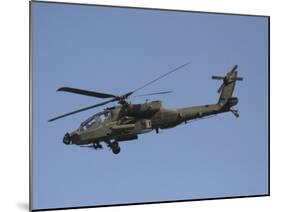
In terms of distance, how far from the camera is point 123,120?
4410 millimetres

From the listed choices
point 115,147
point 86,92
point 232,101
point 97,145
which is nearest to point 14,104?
point 86,92

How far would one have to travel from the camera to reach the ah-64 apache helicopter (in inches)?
169

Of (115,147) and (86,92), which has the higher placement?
(86,92)

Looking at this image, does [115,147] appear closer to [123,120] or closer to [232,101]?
[123,120]

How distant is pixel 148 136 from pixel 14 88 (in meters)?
1.02

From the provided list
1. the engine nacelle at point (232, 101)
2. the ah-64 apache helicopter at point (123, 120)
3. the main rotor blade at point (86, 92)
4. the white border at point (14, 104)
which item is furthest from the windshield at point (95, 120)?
the engine nacelle at point (232, 101)

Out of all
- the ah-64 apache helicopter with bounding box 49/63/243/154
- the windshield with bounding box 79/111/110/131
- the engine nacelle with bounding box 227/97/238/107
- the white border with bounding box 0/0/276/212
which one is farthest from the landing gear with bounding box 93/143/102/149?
A: the engine nacelle with bounding box 227/97/238/107

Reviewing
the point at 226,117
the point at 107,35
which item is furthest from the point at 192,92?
the point at 107,35

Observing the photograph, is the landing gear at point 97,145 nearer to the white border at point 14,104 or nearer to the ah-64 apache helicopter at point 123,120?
the ah-64 apache helicopter at point 123,120

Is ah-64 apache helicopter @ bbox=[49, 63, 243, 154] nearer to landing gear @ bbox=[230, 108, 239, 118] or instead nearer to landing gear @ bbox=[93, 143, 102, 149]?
landing gear @ bbox=[93, 143, 102, 149]

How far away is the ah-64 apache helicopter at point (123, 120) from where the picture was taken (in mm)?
4297

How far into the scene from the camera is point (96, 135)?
4336 millimetres

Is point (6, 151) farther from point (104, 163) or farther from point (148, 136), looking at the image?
point (148, 136)

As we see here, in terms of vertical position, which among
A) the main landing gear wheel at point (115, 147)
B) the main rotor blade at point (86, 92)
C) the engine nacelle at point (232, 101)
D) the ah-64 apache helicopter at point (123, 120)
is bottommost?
the main landing gear wheel at point (115, 147)
